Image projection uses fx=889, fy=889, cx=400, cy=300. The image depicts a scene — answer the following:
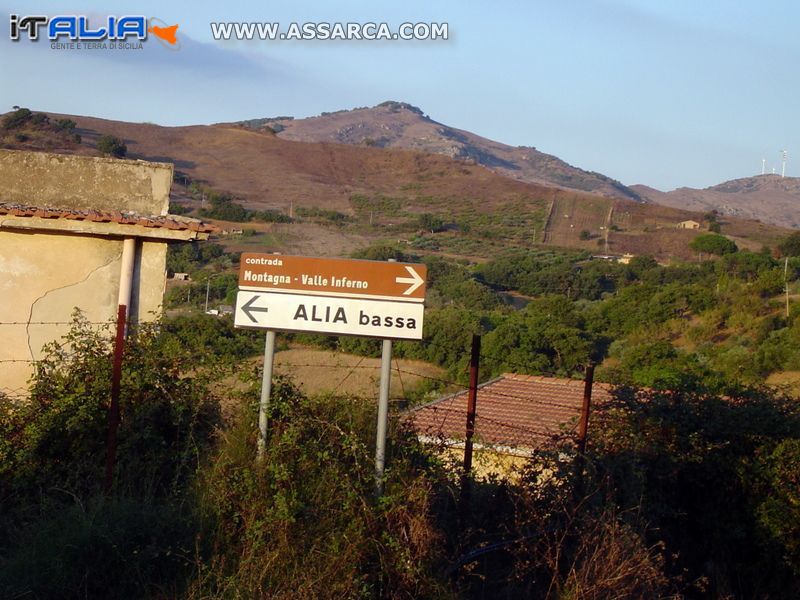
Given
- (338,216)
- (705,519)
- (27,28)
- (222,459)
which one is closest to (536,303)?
(338,216)

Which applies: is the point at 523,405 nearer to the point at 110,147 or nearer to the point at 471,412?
the point at 471,412

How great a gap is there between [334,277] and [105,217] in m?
4.05

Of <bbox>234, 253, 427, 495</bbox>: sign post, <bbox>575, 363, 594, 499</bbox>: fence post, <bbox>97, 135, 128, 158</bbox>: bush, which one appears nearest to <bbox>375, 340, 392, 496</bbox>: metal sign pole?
Answer: <bbox>234, 253, 427, 495</bbox>: sign post

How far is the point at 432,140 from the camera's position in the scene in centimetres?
9750

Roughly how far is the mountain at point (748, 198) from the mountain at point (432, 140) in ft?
22.0

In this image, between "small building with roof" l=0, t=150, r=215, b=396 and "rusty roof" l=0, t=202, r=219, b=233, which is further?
"small building with roof" l=0, t=150, r=215, b=396

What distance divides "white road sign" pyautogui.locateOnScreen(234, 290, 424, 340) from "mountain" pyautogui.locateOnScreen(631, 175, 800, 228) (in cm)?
9286

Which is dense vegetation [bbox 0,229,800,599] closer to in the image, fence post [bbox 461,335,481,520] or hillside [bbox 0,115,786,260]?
fence post [bbox 461,335,481,520]

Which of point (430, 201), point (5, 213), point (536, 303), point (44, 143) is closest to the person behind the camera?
point (5, 213)

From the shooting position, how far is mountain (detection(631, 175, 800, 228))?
9712 centimetres

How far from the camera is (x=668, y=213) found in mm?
62938

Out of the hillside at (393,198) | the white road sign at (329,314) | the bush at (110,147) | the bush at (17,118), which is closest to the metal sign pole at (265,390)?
the white road sign at (329,314)

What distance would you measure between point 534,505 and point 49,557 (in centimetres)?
315

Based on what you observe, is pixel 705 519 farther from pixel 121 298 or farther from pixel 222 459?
pixel 121 298
